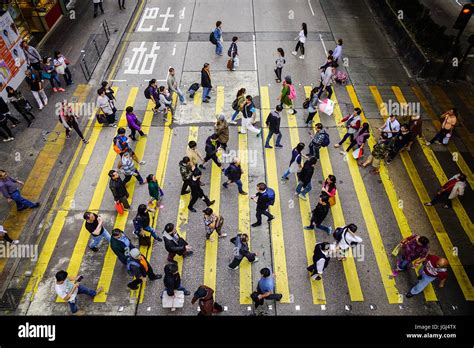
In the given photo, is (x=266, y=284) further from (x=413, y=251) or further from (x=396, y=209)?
(x=396, y=209)

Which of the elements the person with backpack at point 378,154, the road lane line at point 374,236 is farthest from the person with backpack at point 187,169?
the person with backpack at point 378,154

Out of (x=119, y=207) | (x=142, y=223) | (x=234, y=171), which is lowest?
(x=142, y=223)

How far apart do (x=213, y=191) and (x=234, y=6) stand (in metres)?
15.0

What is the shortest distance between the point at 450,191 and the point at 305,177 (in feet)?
14.6

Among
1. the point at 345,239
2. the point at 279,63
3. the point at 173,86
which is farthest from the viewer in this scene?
the point at 279,63

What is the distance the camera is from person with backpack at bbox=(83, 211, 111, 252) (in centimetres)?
892

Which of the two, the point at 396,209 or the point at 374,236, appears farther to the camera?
the point at 396,209

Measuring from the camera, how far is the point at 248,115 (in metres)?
12.4

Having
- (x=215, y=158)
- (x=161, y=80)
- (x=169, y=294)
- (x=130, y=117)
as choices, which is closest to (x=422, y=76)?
(x=215, y=158)

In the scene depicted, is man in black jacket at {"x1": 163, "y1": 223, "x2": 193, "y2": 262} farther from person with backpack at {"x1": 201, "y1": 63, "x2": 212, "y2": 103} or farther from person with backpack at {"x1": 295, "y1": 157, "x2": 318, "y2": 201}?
person with backpack at {"x1": 201, "y1": 63, "x2": 212, "y2": 103}

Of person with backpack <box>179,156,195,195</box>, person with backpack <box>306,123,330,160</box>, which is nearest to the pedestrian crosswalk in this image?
person with backpack <box>306,123,330,160</box>

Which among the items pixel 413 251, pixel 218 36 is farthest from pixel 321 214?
pixel 218 36

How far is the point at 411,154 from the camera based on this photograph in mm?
12789

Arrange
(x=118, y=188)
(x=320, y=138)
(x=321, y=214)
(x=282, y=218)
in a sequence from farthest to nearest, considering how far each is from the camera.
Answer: (x=320, y=138) → (x=282, y=218) → (x=118, y=188) → (x=321, y=214)
